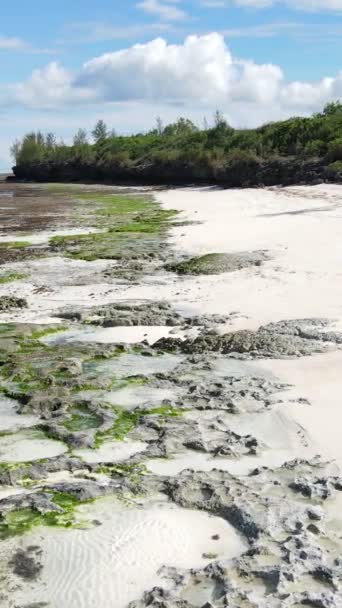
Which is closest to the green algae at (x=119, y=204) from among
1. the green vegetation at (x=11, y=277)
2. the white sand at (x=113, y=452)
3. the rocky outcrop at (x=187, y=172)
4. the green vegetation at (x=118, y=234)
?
the green vegetation at (x=118, y=234)

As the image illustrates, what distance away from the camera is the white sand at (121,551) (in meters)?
4.95

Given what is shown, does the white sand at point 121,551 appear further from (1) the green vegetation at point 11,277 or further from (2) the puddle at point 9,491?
(1) the green vegetation at point 11,277

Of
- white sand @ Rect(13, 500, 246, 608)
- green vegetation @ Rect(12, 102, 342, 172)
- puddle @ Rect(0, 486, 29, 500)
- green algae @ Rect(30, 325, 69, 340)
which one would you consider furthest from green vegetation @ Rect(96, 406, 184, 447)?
green vegetation @ Rect(12, 102, 342, 172)

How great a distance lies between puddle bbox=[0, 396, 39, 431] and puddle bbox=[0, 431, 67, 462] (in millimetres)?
202

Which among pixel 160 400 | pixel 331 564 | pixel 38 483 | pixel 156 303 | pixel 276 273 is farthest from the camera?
pixel 276 273

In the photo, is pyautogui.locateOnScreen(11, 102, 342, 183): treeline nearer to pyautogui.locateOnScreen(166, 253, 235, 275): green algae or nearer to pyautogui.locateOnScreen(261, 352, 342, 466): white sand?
pyautogui.locateOnScreen(166, 253, 235, 275): green algae

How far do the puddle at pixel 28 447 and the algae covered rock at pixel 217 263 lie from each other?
343 inches

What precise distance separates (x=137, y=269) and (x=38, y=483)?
1067cm

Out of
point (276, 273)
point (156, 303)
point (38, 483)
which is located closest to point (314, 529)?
point (38, 483)

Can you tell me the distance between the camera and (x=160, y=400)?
8594 millimetres

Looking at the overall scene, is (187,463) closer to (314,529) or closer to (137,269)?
(314,529)

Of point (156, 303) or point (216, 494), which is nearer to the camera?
point (216, 494)

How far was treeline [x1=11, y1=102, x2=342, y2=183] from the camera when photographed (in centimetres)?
4572

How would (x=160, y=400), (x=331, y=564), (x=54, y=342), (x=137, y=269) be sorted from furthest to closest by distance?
(x=137, y=269) → (x=54, y=342) → (x=160, y=400) → (x=331, y=564)
